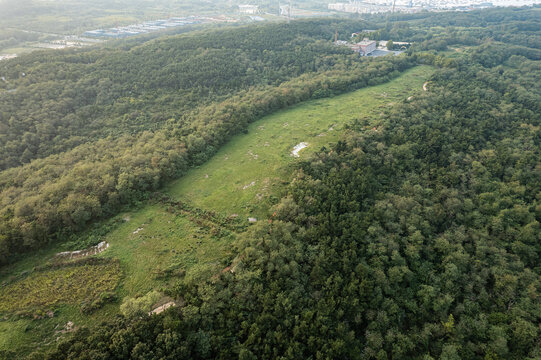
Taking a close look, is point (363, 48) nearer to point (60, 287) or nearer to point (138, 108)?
point (138, 108)

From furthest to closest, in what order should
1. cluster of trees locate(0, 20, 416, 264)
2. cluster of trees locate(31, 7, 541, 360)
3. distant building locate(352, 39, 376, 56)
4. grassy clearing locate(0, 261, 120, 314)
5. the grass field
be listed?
distant building locate(352, 39, 376, 56) → cluster of trees locate(0, 20, 416, 264) → grassy clearing locate(0, 261, 120, 314) → the grass field → cluster of trees locate(31, 7, 541, 360)

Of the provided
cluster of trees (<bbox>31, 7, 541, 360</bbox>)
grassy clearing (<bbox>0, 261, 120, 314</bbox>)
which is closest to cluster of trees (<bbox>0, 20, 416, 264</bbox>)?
grassy clearing (<bbox>0, 261, 120, 314</bbox>)

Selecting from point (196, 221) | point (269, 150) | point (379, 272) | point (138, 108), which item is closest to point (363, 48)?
point (269, 150)

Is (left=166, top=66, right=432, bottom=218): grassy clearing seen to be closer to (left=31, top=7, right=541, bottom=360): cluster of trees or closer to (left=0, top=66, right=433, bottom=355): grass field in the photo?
(left=0, top=66, right=433, bottom=355): grass field

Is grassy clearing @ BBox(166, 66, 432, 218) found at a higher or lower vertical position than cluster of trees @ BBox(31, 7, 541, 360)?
higher

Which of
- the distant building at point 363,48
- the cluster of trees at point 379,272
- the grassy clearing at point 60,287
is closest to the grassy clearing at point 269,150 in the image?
the cluster of trees at point 379,272
